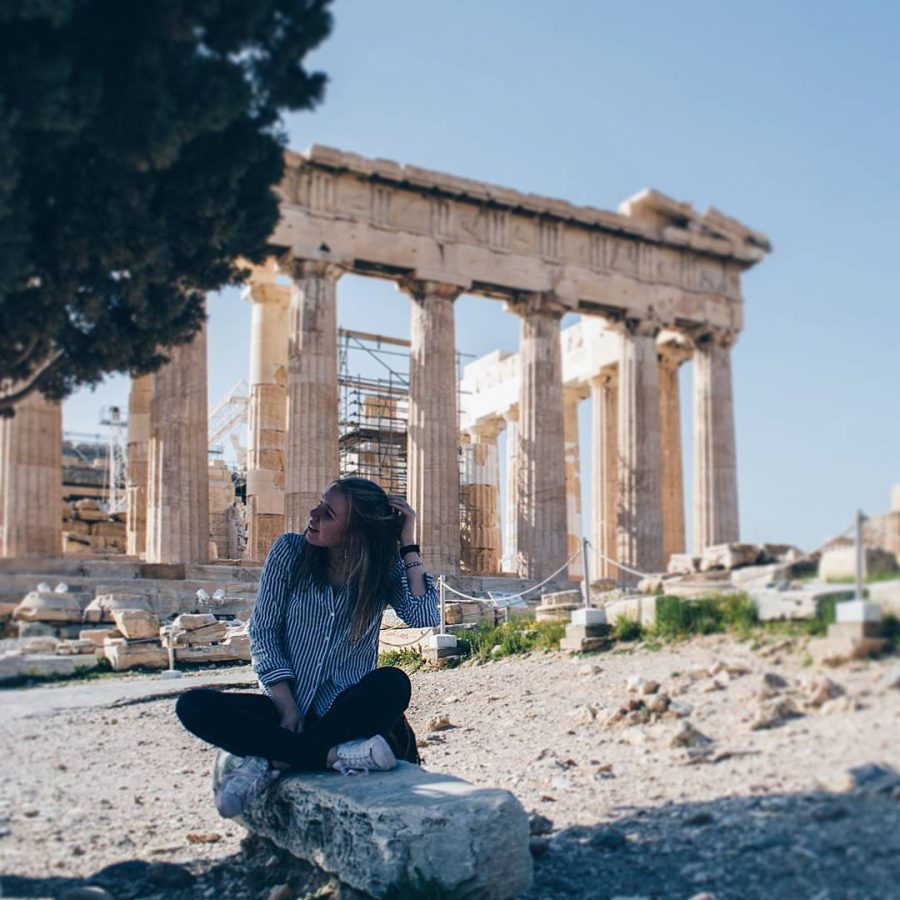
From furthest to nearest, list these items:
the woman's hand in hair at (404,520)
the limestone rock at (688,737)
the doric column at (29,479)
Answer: the doric column at (29,479) < the woman's hand in hair at (404,520) < the limestone rock at (688,737)

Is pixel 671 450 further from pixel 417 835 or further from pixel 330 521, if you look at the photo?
pixel 417 835

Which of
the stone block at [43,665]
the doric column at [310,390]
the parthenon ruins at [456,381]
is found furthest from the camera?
the doric column at [310,390]

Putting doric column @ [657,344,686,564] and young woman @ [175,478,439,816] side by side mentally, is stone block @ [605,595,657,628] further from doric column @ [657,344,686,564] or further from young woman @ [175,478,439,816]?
doric column @ [657,344,686,564]

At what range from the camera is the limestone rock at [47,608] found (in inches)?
604

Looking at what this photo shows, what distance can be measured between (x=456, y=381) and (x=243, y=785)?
2133 cm

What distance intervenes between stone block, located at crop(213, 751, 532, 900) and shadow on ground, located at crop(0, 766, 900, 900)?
0.40 ft

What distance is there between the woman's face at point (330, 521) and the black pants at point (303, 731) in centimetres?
66

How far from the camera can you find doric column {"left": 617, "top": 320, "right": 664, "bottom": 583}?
87.8 ft

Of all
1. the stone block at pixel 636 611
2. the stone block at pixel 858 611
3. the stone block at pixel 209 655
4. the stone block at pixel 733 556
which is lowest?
the stone block at pixel 209 655

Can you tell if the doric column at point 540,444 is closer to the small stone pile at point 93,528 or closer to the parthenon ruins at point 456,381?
the parthenon ruins at point 456,381

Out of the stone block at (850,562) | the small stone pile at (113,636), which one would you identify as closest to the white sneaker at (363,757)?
the stone block at (850,562)

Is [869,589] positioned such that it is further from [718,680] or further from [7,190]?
[7,190]

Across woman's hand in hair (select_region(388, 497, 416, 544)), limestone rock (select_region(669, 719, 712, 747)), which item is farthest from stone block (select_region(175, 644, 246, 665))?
limestone rock (select_region(669, 719, 712, 747))

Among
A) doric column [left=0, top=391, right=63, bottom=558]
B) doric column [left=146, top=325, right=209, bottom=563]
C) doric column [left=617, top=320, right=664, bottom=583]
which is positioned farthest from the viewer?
doric column [left=617, top=320, right=664, bottom=583]
